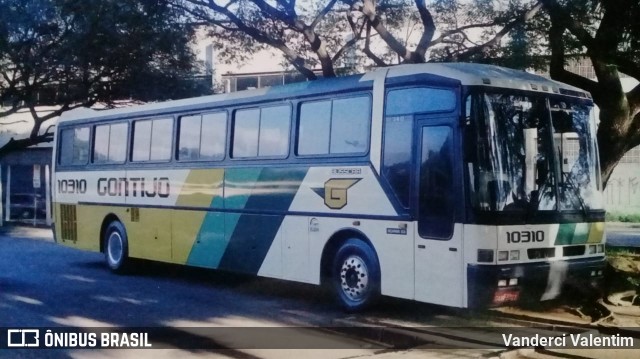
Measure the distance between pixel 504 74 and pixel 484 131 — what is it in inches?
34.8

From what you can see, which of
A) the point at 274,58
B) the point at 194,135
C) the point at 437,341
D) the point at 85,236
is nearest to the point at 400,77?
the point at 437,341

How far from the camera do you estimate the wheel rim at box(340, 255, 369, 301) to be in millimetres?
8961

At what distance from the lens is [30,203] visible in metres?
27.5

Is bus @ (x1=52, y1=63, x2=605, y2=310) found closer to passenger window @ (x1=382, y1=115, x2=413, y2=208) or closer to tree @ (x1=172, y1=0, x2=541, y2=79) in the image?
passenger window @ (x1=382, y1=115, x2=413, y2=208)

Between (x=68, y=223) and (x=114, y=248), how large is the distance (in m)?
1.56

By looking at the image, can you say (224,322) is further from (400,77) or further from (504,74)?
(504,74)

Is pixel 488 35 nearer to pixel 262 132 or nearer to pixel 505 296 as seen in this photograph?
pixel 262 132

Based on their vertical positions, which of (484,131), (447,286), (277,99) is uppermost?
(277,99)

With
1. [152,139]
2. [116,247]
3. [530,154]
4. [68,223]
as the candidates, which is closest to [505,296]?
[530,154]

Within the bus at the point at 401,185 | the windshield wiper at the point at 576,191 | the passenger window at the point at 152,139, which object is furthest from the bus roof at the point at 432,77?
the windshield wiper at the point at 576,191

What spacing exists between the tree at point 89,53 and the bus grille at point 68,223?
3584 mm

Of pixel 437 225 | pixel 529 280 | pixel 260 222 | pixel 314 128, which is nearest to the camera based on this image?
pixel 529 280

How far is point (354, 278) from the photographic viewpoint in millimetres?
9125

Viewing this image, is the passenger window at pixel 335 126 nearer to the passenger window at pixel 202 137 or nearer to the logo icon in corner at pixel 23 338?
the passenger window at pixel 202 137
